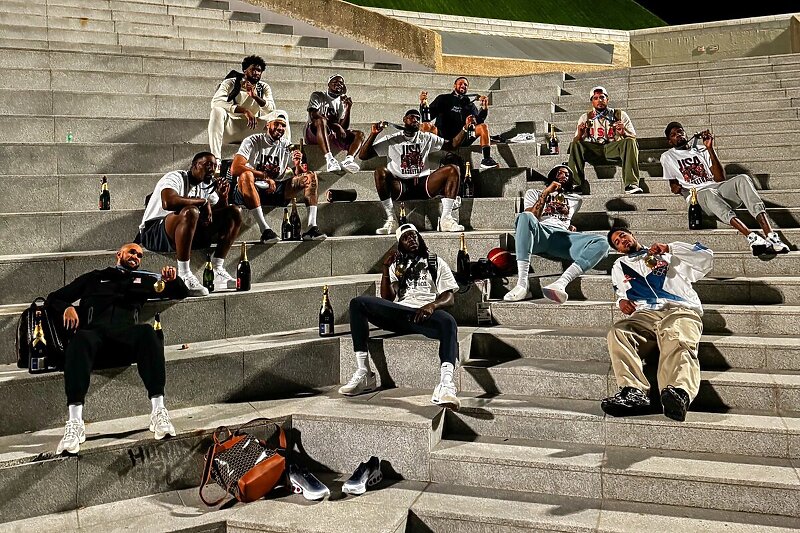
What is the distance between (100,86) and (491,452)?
6297mm

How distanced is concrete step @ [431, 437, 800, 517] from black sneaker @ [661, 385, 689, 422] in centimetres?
21

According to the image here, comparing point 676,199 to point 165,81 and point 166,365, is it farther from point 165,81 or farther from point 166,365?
point 165,81

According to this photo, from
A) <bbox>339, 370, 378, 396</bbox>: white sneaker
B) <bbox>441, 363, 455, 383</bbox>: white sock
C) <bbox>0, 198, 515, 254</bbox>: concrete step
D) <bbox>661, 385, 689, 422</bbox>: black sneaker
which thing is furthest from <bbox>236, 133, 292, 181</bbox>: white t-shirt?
<bbox>661, 385, 689, 422</bbox>: black sneaker

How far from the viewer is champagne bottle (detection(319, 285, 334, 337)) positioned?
17.3 feet

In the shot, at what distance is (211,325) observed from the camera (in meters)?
5.29

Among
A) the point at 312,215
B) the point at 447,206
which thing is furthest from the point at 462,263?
the point at 312,215

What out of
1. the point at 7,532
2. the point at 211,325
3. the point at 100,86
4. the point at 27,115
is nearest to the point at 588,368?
the point at 211,325

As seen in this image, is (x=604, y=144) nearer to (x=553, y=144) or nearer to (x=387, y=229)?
(x=553, y=144)

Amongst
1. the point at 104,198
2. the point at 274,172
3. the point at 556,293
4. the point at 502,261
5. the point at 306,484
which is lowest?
the point at 306,484

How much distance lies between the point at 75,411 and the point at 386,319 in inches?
80.3

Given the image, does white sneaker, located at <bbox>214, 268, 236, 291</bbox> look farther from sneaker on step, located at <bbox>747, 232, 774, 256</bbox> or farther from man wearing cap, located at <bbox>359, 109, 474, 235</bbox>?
sneaker on step, located at <bbox>747, 232, 774, 256</bbox>

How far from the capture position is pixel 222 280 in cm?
561

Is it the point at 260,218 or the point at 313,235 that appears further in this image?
the point at 313,235

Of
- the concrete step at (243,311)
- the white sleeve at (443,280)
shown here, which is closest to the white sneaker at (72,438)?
the concrete step at (243,311)
